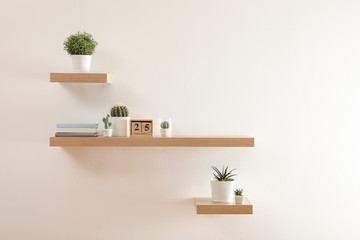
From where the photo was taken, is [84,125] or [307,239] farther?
[307,239]

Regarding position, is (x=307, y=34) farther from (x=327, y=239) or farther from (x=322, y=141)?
(x=327, y=239)

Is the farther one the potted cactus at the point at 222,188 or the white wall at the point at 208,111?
the white wall at the point at 208,111


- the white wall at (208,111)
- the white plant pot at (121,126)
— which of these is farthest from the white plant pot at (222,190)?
the white plant pot at (121,126)

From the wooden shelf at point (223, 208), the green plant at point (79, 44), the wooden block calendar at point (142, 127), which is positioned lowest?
the wooden shelf at point (223, 208)

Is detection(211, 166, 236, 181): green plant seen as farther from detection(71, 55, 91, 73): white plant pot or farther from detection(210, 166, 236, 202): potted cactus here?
detection(71, 55, 91, 73): white plant pot

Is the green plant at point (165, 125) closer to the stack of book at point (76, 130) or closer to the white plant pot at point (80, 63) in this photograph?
the stack of book at point (76, 130)

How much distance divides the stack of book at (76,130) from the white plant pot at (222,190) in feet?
2.09

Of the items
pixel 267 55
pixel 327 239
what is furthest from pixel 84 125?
pixel 327 239

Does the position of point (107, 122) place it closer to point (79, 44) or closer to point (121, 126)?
point (121, 126)

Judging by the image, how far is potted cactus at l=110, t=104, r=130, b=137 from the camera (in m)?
1.83

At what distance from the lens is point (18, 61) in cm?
197

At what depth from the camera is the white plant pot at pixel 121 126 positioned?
1.82 meters

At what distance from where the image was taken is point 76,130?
180 cm

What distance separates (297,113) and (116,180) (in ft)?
3.33
